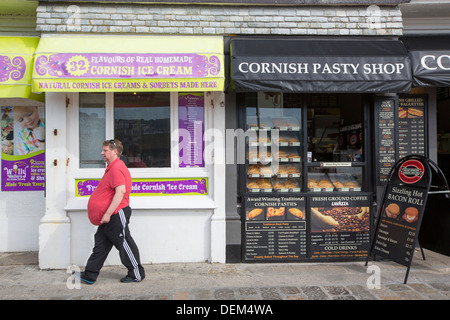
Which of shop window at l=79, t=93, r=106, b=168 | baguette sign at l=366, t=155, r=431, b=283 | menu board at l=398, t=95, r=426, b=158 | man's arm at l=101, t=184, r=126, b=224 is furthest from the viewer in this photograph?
menu board at l=398, t=95, r=426, b=158

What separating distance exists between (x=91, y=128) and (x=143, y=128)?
0.82 m

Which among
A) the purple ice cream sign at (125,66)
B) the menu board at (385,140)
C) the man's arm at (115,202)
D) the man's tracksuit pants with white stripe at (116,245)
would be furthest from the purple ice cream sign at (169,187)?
the menu board at (385,140)

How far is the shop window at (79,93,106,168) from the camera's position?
17.9 ft

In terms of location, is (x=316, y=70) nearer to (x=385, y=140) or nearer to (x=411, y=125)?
(x=385, y=140)

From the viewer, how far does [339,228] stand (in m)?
5.44

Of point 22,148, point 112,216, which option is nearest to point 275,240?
point 112,216

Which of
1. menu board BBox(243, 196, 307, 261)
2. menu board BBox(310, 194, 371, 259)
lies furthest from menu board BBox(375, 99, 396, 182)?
menu board BBox(243, 196, 307, 261)

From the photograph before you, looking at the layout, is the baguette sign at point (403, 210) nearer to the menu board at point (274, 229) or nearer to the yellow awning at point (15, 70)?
the menu board at point (274, 229)

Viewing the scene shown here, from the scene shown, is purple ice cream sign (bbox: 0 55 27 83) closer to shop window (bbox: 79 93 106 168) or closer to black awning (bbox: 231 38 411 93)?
shop window (bbox: 79 93 106 168)

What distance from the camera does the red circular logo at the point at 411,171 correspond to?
4665 millimetres

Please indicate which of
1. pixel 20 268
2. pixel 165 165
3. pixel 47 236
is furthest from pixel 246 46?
pixel 20 268

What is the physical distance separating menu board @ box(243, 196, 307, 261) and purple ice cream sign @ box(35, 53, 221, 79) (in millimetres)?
2146

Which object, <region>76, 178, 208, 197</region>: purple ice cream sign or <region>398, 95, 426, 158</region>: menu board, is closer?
<region>76, 178, 208, 197</region>: purple ice cream sign
